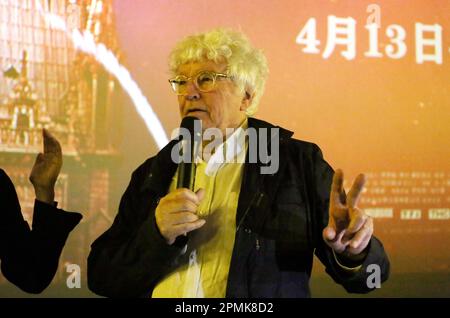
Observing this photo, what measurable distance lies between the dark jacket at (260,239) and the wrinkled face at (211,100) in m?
0.11

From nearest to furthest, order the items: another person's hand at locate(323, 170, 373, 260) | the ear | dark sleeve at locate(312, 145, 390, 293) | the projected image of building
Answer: another person's hand at locate(323, 170, 373, 260) < dark sleeve at locate(312, 145, 390, 293) < the ear < the projected image of building

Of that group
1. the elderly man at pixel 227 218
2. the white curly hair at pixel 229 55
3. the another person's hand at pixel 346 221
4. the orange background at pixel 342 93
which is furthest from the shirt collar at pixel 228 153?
the orange background at pixel 342 93

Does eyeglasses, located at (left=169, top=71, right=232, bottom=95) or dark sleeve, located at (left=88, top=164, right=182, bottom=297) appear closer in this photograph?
dark sleeve, located at (left=88, top=164, right=182, bottom=297)

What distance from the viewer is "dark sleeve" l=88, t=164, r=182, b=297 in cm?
136

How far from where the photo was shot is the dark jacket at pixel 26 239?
1425 mm

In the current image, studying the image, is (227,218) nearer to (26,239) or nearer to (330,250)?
(330,250)

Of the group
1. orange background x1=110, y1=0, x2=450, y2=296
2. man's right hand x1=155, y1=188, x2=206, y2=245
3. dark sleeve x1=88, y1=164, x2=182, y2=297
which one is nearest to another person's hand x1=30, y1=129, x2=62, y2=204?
dark sleeve x1=88, y1=164, x2=182, y2=297

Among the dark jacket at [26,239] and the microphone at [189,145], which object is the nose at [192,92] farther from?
the dark jacket at [26,239]

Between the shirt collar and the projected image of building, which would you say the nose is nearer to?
the shirt collar

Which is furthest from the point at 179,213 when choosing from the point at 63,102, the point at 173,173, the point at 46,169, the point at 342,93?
the point at 342,93

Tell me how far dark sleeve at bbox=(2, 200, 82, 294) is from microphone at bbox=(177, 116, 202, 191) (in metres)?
0.37

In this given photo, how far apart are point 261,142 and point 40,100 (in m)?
0.96

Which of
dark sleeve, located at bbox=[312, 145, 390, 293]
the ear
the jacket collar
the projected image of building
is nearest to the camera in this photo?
dark sleeve, located at bbox=[312, 145, 390, 293]
